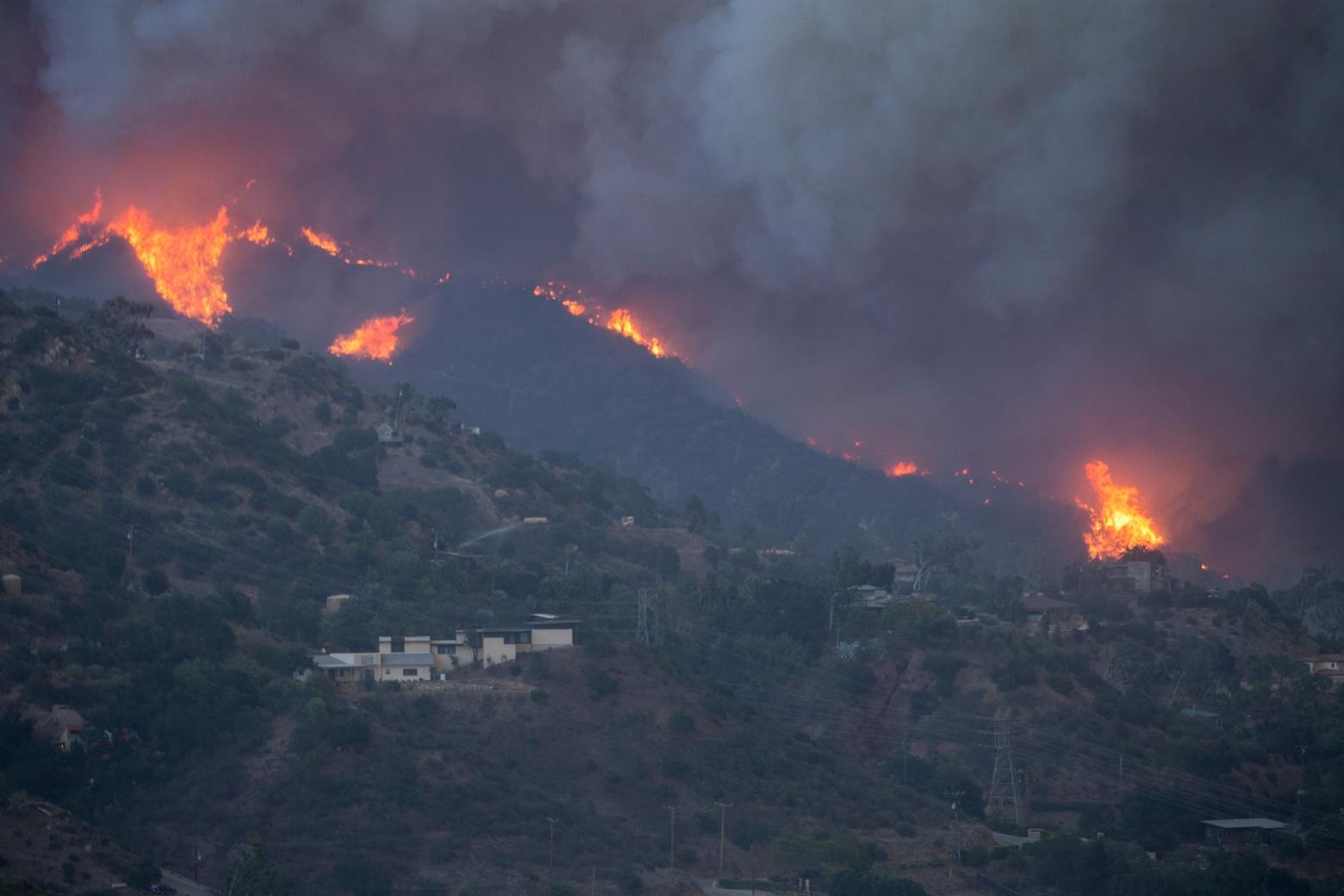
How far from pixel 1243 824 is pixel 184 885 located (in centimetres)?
3218

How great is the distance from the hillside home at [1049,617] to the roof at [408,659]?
30.3m

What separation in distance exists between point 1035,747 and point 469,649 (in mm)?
20405

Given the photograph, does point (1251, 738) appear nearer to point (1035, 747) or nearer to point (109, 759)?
point (1035, 747)

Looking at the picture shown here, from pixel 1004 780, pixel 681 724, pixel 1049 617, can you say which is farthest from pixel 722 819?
pixel 1049 617

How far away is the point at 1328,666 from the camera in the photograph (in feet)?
236

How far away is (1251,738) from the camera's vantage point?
201ft

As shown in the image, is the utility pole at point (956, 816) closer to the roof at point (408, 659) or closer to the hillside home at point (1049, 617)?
the roof at point (408, 659)

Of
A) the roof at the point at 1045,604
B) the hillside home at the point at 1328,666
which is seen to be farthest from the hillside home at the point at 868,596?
the hillside home at the point at 1328,666

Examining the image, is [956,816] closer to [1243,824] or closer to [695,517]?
[1243,824]

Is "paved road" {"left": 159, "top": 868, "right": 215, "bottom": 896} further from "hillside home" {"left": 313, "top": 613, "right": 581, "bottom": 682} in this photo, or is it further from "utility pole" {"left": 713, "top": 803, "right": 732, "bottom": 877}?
"utility pole" {"left": 713, "top": 803, "right": 732, "bottom": 877}

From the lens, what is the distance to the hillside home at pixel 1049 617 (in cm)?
7456

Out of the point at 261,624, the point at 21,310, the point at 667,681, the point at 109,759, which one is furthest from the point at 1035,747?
the point at 21,310

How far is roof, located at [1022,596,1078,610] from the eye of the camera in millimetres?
77562

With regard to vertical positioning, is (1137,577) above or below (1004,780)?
above
